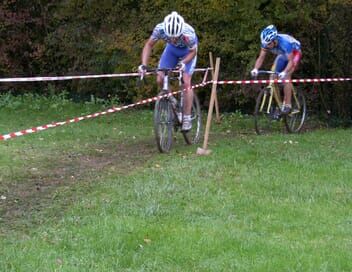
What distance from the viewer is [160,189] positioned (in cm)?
622

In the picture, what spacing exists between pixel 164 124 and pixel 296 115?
354 centimetres

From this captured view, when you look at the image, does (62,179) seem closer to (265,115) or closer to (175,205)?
(175,205)

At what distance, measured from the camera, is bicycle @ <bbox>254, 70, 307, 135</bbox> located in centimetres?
1030

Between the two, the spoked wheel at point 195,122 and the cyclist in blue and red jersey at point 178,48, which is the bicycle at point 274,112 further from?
the cyclist in blue and red jersey at point 178,48

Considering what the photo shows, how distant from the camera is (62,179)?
6832 millimetres

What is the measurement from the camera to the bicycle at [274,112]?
33.8 ft

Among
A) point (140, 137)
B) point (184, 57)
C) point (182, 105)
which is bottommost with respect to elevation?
point (140, 137)

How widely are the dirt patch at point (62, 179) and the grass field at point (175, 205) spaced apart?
0.01 meters

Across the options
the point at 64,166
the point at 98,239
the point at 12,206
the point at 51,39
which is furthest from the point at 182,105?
the point at 51,39

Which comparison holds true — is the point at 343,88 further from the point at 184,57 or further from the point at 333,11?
the point at 184,57

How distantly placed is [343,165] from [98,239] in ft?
12.5

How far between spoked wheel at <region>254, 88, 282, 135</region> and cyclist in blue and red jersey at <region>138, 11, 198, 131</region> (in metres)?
1.77

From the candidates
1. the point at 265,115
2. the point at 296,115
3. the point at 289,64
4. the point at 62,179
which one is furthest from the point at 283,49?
the point at 62,179

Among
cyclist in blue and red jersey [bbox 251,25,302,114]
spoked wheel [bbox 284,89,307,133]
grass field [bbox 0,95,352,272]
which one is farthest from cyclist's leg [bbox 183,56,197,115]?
spoked wheel [bbox 284,89,307,133]
